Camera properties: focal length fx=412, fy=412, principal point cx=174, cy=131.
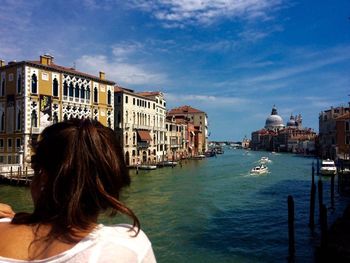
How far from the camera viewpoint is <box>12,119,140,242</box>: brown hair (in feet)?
3.43

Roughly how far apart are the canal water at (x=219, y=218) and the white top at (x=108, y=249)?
8690mm

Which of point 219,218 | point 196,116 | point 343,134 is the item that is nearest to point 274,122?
point 196,116

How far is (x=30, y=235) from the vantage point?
0.98 meters

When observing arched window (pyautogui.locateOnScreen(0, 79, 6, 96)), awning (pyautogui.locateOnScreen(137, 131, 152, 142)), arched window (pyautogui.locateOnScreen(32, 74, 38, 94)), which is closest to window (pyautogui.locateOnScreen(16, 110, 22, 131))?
arched window (pyautogui.locateOnScreen(32, 74, 38, 94))

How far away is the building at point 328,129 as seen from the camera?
62.9 metres

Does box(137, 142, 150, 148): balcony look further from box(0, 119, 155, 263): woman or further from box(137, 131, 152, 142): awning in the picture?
box(0, 119, 155, 263): woman

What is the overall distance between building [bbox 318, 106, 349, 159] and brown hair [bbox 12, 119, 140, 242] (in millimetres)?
62943

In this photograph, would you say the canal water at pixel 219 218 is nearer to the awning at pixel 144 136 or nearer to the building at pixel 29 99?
the building at pixel 29 99

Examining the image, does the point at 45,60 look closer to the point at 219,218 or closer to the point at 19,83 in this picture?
the point at 19,83

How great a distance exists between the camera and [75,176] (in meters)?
1.07

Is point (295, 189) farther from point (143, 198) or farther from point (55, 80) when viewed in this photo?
point (55, 80)

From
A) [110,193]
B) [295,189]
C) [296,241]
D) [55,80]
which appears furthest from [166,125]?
[110,193]

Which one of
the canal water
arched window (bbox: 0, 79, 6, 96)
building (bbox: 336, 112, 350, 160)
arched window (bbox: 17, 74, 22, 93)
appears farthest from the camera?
building (bbox: 336, 112, 350, 160)

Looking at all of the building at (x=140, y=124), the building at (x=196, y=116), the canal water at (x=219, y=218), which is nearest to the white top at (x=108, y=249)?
the canal water at (x=219, y=218)
